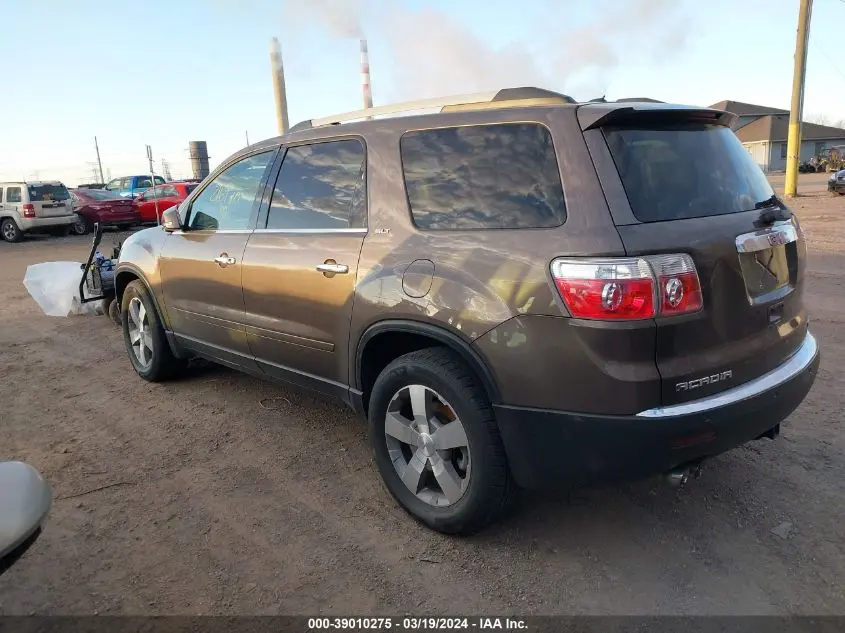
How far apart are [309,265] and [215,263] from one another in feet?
3.37

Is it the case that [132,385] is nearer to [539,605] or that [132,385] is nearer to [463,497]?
[463,497]

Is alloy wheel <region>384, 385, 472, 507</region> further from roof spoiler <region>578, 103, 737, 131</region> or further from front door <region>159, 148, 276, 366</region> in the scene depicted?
front door <region>159, 148, 276, 366</region>

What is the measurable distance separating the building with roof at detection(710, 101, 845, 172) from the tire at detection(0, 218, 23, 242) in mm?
50434

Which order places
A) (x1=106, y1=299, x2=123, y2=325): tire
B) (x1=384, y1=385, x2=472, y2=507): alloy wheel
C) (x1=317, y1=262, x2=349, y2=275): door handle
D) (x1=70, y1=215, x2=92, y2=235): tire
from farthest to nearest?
(x1=70, y1=215, x2=92, y2=235): tire, (x1=106, y1=299, x2=123, y2=325): tire, (x1=317, y1=262, x2=349, y2=275): door handle, (x1=384, y1=385, x2=472, y2=507): alloy wheel

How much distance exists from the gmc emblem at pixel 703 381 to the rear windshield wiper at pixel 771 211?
68cm

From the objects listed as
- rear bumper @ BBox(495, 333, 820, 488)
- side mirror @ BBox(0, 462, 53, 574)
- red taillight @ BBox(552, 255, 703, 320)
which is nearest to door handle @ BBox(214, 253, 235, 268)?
side mirror @ BBox(0, 462, 53, 574)

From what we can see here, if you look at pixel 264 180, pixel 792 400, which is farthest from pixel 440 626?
pixel 264 180

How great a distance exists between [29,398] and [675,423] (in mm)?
4777

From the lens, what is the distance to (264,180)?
12.6 feet

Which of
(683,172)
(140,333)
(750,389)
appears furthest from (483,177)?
(140,333)

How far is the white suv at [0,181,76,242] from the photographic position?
18.7m

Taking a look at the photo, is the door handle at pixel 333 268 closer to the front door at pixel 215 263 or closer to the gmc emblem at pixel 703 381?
the front door at pixel 215 263

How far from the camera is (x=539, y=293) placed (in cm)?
236

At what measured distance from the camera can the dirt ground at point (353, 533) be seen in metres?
2.48
